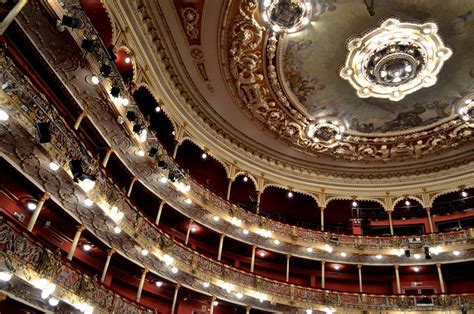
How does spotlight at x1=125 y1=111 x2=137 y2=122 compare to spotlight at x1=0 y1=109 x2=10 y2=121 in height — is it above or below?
above

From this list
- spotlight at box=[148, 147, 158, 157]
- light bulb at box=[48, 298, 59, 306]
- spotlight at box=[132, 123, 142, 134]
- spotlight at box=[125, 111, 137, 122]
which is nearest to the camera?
light bulb at box=[48, 298, 59, 306]

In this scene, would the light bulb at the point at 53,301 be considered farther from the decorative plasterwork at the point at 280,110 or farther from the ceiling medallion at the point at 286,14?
the ceiling medallion at the point at 286,14

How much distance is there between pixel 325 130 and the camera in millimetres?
20734

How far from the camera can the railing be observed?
868cm

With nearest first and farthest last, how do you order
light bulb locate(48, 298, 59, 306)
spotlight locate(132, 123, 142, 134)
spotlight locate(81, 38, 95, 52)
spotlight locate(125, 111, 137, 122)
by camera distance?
light bulb locate(48, 298, 59, 306) → spotlight locate(81, 38, 95, 52) → spotlight locate(125, 111, 137, 122) → spotlight locate(132, 123, 142, 134)

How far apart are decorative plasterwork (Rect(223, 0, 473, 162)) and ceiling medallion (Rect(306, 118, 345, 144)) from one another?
27cm

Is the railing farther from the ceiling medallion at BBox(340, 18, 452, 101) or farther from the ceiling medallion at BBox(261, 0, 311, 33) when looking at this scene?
the ceiling medallion at BBox(340, 18, 452, 101)

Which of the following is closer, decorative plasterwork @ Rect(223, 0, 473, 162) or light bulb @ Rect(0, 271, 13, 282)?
light bulb @ Rect(0, 271, 13, 282)

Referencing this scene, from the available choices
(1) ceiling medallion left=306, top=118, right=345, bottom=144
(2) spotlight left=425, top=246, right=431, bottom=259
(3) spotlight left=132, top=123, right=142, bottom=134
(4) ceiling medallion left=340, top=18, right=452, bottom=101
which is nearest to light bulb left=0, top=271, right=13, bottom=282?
(3) spotlight left=132, top=123, right=142, bottom=134

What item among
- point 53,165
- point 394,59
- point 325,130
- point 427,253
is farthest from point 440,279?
point 53,165

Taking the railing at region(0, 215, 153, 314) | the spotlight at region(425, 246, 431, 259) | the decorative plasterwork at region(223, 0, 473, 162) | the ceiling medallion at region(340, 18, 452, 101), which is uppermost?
the ceiling medallion at region(340, 18, 452, 101)

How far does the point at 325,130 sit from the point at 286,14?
7385 millimetres

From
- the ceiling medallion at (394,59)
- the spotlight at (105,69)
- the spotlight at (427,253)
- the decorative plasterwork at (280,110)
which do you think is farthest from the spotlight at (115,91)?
the spotlight at (427,253)

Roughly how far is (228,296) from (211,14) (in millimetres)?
11132
